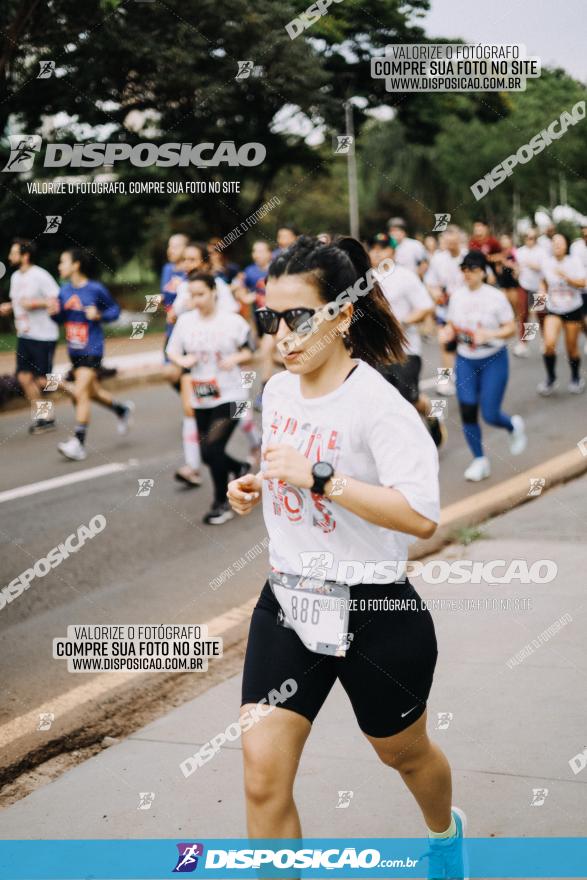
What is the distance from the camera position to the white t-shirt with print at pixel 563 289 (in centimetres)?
1255

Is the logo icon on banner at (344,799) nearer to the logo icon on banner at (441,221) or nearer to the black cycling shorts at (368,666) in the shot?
the black cycling shorts at (368,666)

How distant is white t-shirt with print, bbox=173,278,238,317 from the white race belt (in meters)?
5.35

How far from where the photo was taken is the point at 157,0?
694cm

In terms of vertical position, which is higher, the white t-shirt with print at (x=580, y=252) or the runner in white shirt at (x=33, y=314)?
the white t-shirt with print at (x=580, y=252)

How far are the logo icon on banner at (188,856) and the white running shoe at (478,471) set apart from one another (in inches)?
220

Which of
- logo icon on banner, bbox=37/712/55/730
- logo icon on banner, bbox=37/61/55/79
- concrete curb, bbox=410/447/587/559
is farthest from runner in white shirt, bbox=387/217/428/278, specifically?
logo icon on banner, bbox=37/712/55/730

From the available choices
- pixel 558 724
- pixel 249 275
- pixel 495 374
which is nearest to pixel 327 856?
pixel 558 724

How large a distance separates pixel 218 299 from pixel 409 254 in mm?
6797

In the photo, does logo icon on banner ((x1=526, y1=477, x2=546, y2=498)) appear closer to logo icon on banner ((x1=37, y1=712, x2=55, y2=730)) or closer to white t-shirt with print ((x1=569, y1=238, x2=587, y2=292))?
logo icon on banner ((x1=37, y1=712, x2=55, y2=730))

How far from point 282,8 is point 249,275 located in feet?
22.8

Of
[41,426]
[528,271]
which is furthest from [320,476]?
[528,271]

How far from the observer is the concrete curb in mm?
6569

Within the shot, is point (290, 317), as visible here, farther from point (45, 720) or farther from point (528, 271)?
point (528, 271)

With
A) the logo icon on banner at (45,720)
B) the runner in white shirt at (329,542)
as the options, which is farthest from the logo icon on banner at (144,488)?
the runner in white shirt at (329,542)
